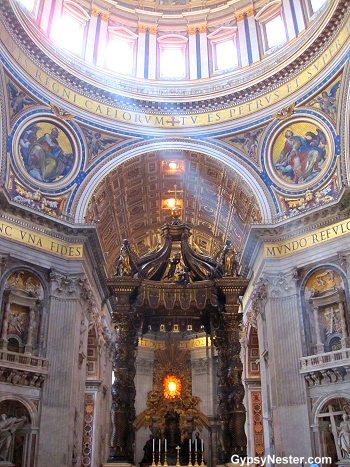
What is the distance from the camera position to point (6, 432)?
45.9 ft

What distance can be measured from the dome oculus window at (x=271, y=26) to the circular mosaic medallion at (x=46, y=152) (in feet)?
26.4

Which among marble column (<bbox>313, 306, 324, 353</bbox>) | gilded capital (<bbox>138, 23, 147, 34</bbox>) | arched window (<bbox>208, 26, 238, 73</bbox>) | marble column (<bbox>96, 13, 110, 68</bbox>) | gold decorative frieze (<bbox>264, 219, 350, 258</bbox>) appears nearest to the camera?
marble column (<bbox>313, 306, 324, 353</bbox>)

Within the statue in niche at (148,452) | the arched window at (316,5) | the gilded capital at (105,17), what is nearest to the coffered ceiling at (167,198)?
the gilded capital at (105,17)

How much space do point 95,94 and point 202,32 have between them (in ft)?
17.9

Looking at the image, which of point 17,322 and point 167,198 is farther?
point 167,198

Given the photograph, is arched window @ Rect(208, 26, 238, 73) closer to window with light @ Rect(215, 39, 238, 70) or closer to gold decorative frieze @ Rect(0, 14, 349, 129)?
window with light @ Rect(215, 39, 238, 70)

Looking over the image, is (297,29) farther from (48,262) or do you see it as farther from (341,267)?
(48,262)

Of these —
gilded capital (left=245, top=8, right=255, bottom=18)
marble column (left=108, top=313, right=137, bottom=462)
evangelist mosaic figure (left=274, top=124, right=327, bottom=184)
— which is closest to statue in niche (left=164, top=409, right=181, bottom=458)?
evangelist mosaic figure (left=274, top=124, right=327, bottom=184)

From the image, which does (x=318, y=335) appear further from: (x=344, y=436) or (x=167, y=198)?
(x=167, y=198)

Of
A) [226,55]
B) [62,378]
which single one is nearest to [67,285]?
[62,378]

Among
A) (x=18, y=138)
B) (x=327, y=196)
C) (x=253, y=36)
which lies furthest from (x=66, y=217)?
(x=253, y=36)

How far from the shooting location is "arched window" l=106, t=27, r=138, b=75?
20281 millimetres

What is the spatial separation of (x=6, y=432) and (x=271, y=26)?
16478 mm

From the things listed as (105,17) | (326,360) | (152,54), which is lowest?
(326,360)
